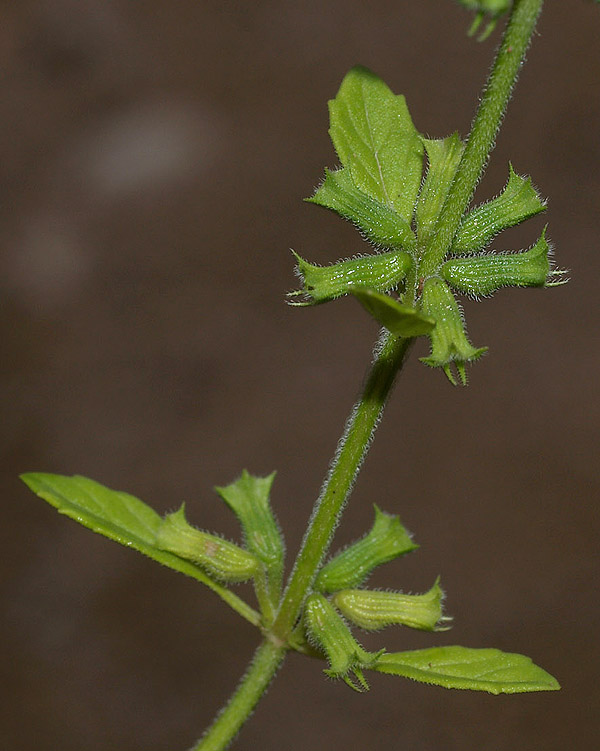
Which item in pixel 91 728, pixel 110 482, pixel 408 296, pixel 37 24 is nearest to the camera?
pixel 408 296

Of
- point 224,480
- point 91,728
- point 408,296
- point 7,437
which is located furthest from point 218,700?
point 408,296

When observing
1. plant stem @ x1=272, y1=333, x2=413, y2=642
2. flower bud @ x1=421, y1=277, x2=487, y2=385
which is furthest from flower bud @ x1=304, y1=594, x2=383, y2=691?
flower bud @ x1=421, y1=277, x2=487, y2=385

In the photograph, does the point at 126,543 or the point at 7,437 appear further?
the point at 7,437

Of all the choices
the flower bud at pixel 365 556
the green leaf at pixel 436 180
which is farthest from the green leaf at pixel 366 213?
the flower bud at pixel 365 556

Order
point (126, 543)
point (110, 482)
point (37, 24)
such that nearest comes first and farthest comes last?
1. point (126, 543)
2. point (110, 482)
3. point (37, 24)

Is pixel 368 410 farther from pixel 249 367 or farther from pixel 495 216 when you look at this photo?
pixel 249 367

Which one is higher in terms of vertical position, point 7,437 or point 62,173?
point 62,173

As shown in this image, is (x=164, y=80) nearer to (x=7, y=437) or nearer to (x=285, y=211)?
(x=285, y=211)
